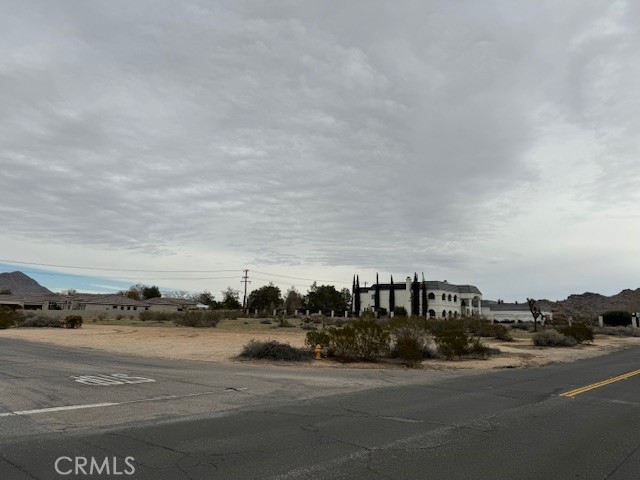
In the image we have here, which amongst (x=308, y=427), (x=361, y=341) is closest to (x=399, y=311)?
(x=361, y=341)

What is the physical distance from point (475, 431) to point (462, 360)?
16916 mm

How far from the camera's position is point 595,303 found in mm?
153125

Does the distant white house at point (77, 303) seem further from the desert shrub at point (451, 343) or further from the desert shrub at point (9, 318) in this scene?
the desert shrub at point (451, 343)

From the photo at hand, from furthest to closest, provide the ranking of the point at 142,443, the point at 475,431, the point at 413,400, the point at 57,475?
1. the point at 413,400
2. the point at 475,431
3. the point at 142,443
4. the point at 57,475

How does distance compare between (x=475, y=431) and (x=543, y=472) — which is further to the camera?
(x=475, y=431)

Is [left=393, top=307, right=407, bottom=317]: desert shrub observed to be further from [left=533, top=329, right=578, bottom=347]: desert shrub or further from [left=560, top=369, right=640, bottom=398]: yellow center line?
[left=560, top=369, right=640, bottom=398]: yellow center line

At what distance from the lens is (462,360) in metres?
24.6

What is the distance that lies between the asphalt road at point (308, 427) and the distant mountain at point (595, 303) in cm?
14133

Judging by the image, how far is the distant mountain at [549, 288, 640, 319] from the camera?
5571 inches

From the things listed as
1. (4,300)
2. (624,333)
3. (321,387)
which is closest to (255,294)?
(4,300)

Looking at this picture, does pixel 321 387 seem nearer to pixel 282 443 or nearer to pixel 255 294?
pixel 282 443

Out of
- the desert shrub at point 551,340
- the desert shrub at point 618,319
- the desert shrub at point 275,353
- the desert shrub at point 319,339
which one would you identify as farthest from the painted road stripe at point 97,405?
the desert shrub at point 618,319

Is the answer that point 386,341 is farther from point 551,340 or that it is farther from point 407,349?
point 551,340

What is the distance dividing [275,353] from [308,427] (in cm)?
1364
